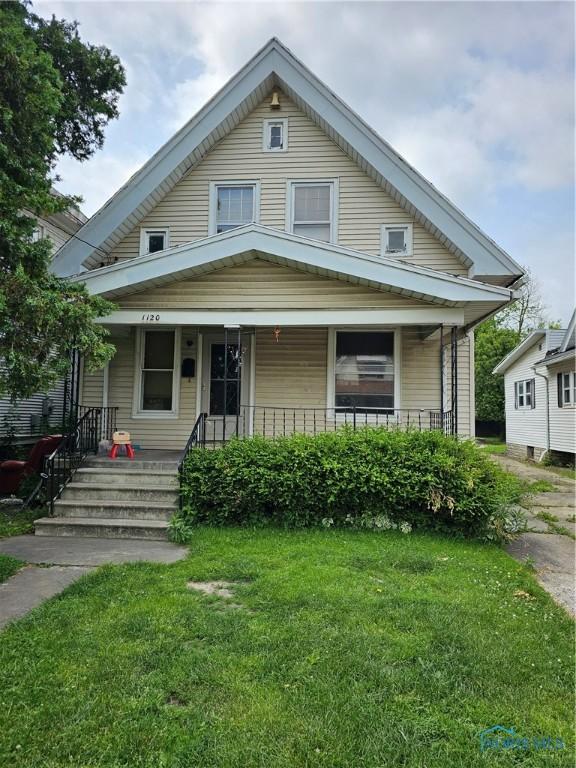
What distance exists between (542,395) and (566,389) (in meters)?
1.90

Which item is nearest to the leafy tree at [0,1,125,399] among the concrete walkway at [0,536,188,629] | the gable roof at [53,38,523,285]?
the concrete walkway at [0,536,188,629]

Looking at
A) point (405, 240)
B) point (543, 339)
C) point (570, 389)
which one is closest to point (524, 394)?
point (543, 339)

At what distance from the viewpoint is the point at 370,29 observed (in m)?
9.03

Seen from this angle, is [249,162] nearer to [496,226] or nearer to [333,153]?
[333,153]

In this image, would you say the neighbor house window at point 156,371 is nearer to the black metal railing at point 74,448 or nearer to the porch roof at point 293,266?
the black metal railing at point 74,448

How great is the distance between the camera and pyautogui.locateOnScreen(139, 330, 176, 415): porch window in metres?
9.60

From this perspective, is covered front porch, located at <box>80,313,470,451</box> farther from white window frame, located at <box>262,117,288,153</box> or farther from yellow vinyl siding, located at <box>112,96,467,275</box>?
white window frame, located at <box>262,117,288,153</box>

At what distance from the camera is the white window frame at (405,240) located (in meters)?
9.48

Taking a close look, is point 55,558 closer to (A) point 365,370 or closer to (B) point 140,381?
(B) point 140,381

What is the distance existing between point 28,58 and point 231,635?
23.0ft

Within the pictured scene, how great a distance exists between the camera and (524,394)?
66.8 ft

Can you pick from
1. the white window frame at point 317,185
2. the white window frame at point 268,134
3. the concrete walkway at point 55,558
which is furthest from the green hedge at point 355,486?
the white window frame at point 268,134

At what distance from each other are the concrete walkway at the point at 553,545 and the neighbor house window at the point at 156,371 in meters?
6.67

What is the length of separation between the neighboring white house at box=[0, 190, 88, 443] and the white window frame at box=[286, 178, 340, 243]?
534 cm
